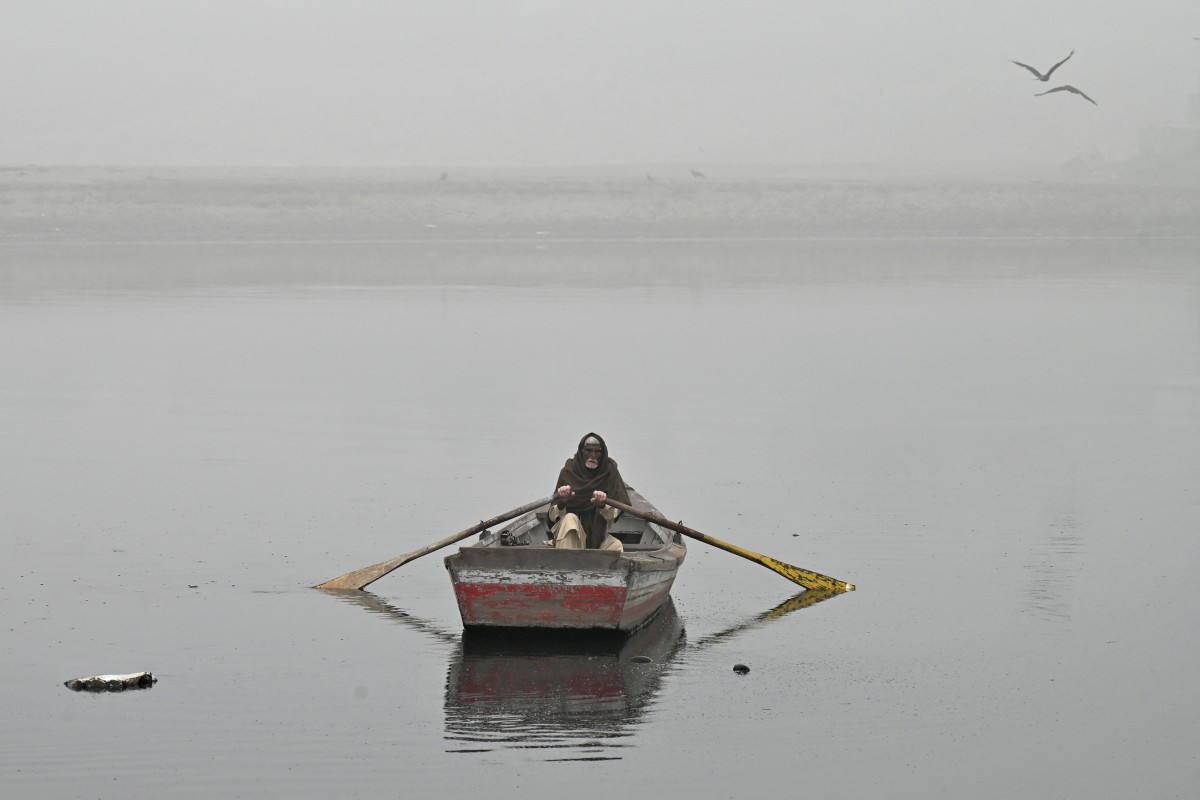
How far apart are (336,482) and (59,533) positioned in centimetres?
409

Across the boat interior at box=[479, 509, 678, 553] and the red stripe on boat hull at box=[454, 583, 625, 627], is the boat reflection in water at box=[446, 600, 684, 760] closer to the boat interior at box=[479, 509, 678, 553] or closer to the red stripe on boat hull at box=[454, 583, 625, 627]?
the red stripe on boat hull at box=[454, 583, 625, 627]

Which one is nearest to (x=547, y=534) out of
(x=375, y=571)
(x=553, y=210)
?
(x=375, y=571)

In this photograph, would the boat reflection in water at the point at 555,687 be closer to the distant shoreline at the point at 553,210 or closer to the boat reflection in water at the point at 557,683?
the boat reflection in water at the point at 557,683

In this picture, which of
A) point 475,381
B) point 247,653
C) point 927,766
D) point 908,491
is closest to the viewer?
point 927,766

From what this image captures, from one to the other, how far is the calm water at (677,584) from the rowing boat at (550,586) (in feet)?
0.81

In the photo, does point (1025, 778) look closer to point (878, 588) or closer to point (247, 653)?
point (878, 588)

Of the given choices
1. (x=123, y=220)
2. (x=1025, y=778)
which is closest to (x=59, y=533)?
(x=1025, y=778)

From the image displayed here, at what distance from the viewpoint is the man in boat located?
15.0 meters

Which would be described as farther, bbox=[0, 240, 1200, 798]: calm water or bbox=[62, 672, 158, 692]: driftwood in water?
bbox=[62, 672, 158, 692]: driftwood in water

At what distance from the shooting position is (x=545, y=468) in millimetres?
23203

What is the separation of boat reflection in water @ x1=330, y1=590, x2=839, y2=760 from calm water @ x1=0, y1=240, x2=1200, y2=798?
0.04 m

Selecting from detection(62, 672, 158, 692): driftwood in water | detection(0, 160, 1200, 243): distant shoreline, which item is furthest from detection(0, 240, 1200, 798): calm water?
detection(0, 160, 1200, 243): distant shoreline

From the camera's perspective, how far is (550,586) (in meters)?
14.0

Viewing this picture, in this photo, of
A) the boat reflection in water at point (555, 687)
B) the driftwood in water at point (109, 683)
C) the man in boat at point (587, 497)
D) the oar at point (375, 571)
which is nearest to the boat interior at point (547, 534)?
the oar at point (375, 571)
